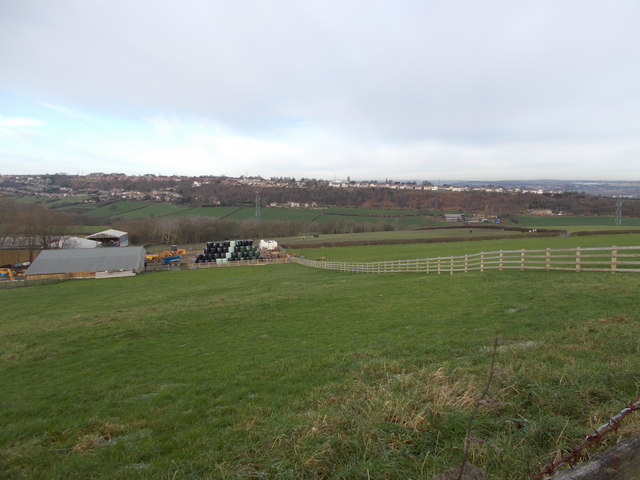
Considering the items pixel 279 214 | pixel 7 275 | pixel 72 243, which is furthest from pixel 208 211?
pixel 7 275

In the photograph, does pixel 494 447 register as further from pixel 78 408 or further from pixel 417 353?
pixel 78 408

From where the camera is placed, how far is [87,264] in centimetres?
4450

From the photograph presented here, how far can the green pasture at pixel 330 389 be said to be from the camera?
3580mm

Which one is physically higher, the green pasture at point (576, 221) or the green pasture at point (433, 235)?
the green pasture at point (576, 221)

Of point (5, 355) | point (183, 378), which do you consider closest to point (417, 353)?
point (183, 378)

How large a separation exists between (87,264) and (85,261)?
2.56ft

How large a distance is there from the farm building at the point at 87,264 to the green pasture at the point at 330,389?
33.6 metres

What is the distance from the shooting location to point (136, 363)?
892 cm

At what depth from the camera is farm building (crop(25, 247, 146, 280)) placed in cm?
4278

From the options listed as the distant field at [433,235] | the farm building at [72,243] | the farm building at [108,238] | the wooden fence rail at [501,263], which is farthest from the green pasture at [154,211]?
the wooden fence rail at [501,263]

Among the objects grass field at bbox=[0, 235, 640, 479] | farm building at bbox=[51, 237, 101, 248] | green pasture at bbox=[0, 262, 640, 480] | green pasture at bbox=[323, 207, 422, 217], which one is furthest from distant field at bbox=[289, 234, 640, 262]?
green pasture at bbox=[323, 207, 422, 217]

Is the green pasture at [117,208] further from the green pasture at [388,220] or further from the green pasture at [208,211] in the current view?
the green pasture at [388,220]

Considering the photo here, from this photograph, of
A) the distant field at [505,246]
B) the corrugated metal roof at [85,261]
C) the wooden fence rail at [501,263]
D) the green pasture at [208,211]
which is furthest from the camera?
the green pasture at [208,211]

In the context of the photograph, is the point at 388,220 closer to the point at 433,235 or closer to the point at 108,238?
the point at 433,235
